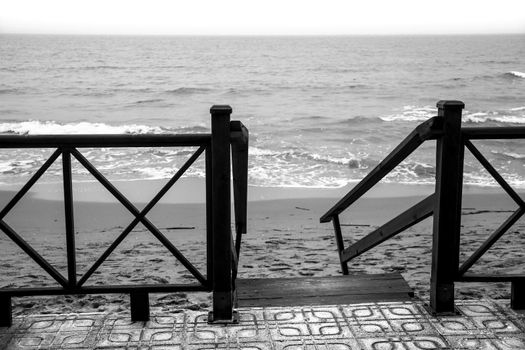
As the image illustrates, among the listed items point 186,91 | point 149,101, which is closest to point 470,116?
point 149,101

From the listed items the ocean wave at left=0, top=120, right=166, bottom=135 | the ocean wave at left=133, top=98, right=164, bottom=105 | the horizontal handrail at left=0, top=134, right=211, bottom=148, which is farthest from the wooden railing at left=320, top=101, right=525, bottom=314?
the ocean wave at left=133, top=98, right=164, bottom=105

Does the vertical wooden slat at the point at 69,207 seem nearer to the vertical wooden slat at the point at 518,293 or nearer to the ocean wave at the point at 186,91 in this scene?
the vertical wooden slat at the point at 518,293

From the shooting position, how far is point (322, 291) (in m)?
4.57

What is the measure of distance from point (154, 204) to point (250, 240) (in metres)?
4.99

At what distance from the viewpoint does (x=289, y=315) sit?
3.93m

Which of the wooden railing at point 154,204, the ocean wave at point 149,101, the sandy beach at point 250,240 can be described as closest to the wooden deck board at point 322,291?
the wooden railing at point 154,204

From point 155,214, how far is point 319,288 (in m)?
5.72

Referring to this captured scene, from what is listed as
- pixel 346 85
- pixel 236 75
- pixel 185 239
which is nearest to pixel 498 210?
pixel 185 239

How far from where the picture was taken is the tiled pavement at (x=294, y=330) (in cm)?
354

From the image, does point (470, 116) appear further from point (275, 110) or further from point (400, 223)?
point (400, 223)

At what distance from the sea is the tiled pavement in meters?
8.37

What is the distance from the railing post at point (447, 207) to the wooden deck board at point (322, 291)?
407mm

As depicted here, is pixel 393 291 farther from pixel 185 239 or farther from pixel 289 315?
pixel 185 239

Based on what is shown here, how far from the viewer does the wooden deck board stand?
4.31m
